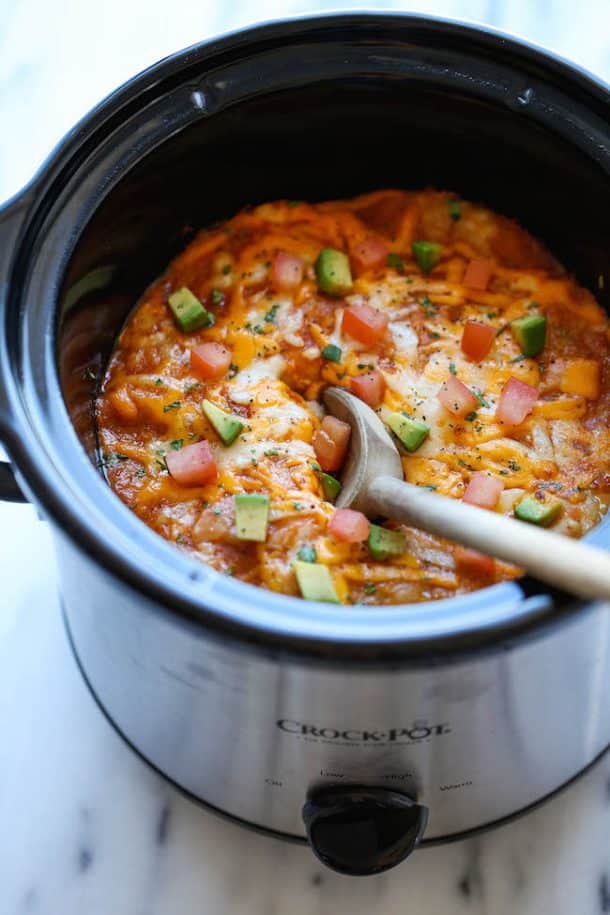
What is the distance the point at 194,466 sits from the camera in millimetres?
1542

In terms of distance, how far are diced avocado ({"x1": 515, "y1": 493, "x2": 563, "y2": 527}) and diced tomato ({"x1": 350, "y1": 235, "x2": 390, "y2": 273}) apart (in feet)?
1.64

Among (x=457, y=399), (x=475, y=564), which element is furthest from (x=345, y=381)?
(x=475, y=564)

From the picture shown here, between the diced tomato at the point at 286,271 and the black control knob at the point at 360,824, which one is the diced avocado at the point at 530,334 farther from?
the black control knob at the point at 360,824

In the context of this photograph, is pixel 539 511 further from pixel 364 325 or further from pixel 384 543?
pixel 364 325

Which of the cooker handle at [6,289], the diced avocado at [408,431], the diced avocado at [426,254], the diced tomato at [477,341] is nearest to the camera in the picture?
the cooker handle at [6,289]

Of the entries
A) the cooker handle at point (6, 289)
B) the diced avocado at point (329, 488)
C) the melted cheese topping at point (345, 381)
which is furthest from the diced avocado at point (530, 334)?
the cooker handle at point (6, 289)

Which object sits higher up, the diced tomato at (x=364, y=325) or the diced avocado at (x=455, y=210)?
the diced avocado at (x=455, y=210)

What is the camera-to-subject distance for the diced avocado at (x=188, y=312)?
67.9 inches

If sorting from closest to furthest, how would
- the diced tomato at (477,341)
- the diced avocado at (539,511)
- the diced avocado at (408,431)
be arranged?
the diced avocado at (539,511)
the diced avocado at (408,431)
the diced tomato at (477,341)

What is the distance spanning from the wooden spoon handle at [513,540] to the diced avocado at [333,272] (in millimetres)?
476

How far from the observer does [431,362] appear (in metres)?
1.68

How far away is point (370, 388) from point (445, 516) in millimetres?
441

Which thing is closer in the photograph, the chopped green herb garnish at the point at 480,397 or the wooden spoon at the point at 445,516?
the wooden spoon at the point at 445,516

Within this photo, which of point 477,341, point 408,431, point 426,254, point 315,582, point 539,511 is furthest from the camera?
point 426,254
